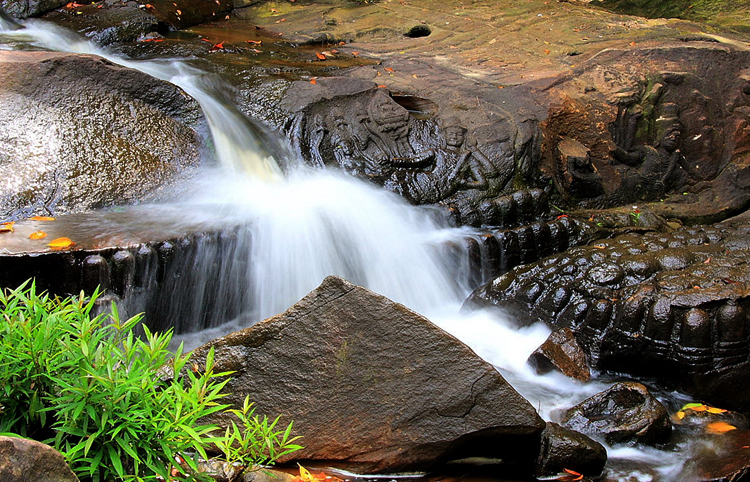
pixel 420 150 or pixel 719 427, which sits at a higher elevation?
pixel 420 150

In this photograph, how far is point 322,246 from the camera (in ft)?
16.6

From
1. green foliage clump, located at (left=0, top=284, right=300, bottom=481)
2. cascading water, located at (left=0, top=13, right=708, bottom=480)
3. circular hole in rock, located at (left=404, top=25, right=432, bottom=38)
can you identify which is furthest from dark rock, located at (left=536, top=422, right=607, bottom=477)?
circular hole in rock, located at (left=404, top=25, right=432, bottom=38)

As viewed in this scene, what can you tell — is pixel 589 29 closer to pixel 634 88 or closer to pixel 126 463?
pixel 634 88

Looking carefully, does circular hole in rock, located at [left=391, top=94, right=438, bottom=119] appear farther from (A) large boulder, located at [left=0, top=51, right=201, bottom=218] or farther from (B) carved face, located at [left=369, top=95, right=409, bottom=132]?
(A) large boulder, located at [left=0, top=51, right=201, bottom=218]

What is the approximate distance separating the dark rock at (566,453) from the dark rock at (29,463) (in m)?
2.32

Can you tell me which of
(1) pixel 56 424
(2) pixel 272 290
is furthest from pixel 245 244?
(1) pixel 56 424

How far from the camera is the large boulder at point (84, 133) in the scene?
463 centimetres

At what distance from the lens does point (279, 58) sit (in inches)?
303

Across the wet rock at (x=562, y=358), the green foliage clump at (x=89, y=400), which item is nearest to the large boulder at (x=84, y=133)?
the green foliage clump at (x=89, y=400)

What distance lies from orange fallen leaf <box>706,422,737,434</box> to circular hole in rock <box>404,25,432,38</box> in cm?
743

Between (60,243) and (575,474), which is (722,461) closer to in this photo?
(575,474)

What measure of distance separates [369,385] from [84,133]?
3768mm

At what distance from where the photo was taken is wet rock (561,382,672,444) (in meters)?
3.47

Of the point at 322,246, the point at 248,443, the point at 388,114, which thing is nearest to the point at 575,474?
the point at 248,443
